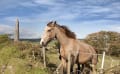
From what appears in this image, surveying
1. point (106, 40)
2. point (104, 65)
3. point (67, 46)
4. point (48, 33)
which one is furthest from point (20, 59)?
point (106, 40)

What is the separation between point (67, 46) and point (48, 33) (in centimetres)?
102

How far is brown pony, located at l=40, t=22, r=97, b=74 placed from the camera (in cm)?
1251

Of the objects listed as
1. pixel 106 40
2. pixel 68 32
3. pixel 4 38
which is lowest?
pixel 106 40

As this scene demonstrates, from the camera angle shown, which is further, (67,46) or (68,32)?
(68,32)

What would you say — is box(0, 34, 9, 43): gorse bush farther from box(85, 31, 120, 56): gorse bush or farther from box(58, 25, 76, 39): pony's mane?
box(85, 31, 120, 56): gorse bush

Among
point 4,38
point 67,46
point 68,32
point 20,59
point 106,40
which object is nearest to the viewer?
point 67,46

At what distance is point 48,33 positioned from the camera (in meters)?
12.6

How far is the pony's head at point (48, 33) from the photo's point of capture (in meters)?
12.4

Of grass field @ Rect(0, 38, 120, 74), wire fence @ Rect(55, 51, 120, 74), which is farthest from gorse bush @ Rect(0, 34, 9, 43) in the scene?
wire fence @ Rect(55, 51, 120, 74)

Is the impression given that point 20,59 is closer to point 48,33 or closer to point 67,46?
point 48,33

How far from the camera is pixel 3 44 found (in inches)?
643

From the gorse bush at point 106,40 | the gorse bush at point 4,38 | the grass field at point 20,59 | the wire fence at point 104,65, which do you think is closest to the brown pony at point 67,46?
the wire fence at point 104,65

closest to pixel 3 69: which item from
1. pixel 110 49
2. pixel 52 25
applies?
pixel 52 25

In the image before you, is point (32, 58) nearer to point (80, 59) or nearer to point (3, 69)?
point (3, 69)
